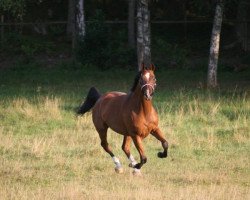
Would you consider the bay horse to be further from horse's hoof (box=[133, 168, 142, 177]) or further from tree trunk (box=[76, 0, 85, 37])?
tree trunk (box=[76, 0, 85, 37])

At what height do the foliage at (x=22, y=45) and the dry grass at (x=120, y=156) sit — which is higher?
the dry grass at (x=120, y=156)

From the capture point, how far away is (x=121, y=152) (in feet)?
52.0

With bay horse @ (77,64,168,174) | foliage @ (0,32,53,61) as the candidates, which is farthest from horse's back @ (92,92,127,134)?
foliage @ (0,32,53,61)

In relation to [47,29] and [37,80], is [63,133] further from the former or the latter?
[47,29]

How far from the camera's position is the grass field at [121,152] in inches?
457

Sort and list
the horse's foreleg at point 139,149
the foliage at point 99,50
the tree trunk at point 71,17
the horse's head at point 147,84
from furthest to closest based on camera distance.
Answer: the tree trunk at point 71,17, the foliage at point 99,50, the horse's foreleg at point 139,149, the horse's head at point 147,84

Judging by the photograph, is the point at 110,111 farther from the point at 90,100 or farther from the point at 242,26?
the point at 242,26

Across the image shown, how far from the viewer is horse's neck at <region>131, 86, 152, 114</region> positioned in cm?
1288

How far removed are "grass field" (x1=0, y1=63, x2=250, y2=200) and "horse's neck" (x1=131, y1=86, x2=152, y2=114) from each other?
1.11 meters

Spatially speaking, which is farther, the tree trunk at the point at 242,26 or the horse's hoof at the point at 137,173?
the tree trunk at the point at 242,26

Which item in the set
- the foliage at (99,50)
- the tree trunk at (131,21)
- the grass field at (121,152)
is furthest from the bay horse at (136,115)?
the tree trunk at (131,21)

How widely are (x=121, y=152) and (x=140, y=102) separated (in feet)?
10.0

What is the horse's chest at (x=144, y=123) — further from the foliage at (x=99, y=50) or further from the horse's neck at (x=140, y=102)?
the foliage at (x=99, y=50)

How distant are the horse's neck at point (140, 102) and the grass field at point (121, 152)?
3.63ft
